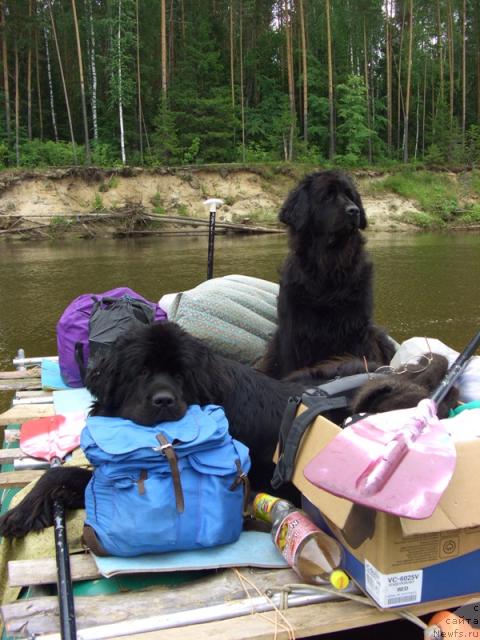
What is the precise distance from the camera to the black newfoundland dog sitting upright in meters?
4.63

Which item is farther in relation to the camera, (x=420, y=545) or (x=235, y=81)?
(x=235, y=81)

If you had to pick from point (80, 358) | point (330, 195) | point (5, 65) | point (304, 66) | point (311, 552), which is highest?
point (304, 66)

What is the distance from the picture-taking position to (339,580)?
207cm

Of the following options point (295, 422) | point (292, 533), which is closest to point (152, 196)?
point (295, 422)

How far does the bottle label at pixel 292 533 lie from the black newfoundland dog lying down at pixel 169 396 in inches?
19.6

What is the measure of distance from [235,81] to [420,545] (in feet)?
141

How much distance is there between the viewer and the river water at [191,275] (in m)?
9.41

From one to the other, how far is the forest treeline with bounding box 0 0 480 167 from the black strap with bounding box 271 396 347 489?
2983 cm

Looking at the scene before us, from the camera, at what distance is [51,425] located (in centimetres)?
405

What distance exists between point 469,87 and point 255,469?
50.0 m

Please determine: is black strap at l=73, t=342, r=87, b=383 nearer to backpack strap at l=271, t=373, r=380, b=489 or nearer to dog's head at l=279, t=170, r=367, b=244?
dog's head at l=279, t=170, r=367, b=244

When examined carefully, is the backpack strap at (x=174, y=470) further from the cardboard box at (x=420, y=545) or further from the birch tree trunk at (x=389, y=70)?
the birch tree trunk at (x=389, y=70)

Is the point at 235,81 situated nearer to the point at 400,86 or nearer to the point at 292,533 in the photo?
the point at 400,86

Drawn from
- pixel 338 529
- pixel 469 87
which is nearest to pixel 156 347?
pixel 338 529
